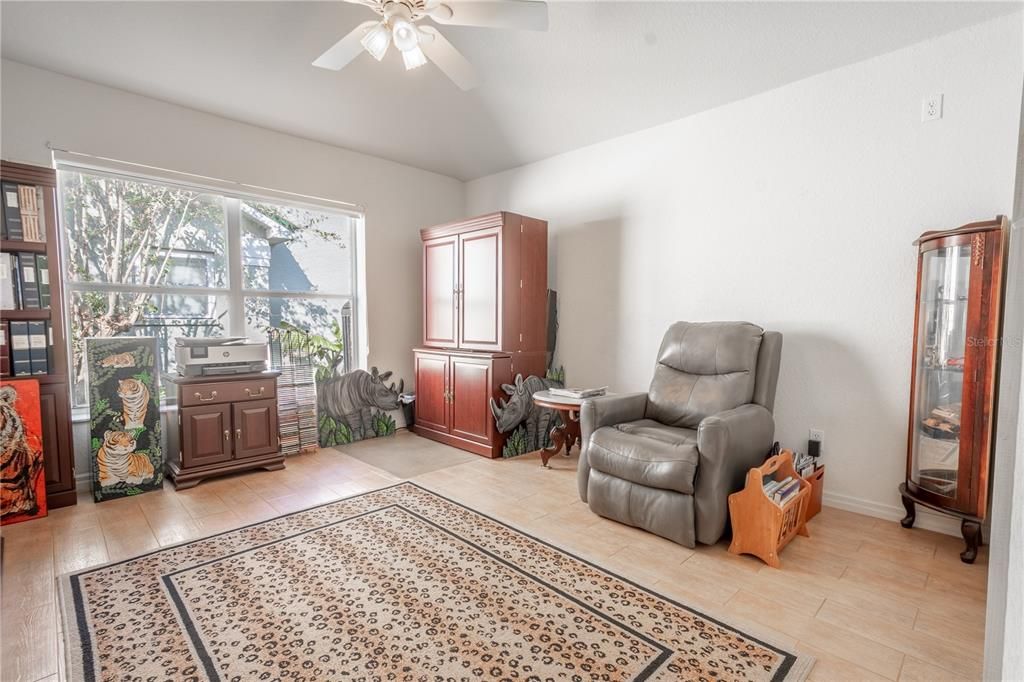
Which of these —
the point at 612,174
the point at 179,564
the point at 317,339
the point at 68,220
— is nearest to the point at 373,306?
the point at 317,339

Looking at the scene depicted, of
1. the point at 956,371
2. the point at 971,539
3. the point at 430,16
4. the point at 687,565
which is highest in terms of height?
the point at 430,16

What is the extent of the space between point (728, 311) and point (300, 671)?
9.78 feet

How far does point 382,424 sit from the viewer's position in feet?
14.4

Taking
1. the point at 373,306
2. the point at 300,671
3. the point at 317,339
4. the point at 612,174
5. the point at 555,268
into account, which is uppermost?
the point at 612,174

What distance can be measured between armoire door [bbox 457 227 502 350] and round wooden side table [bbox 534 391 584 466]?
2.12 ft

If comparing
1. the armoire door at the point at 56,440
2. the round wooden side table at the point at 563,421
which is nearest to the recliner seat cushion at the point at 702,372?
the round wooden side table at the point at 563,421

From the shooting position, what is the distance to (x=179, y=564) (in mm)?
2088

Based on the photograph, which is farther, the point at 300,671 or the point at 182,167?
the point at 182,167

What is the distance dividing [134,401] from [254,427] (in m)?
0.71

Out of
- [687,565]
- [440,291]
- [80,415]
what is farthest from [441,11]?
[80,415]

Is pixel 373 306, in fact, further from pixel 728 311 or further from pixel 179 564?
pixel 728 311

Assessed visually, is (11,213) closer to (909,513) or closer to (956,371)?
(956,371)

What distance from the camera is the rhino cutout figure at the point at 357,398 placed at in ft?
13.5

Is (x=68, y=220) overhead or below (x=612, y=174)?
below
